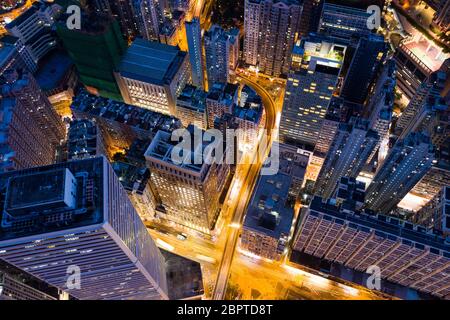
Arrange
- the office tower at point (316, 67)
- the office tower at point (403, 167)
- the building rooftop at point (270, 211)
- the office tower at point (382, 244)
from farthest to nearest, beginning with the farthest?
the office tower at point (316, 67)
the building rooftop at point (270, 211)
the office tower at point (403, 167)
the office tower at point (382, 244)

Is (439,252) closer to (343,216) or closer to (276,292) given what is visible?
(343,216)

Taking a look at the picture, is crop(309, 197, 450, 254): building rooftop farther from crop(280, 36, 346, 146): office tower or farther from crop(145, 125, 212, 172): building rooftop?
crop(280, 36, 346, 146): office tower

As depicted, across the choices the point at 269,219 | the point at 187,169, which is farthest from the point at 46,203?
the point at 269,219

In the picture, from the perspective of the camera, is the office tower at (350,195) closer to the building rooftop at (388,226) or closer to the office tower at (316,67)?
the building rooftop at (388,226)

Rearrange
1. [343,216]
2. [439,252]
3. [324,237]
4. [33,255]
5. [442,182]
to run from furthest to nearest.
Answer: [442,182] < [324,237] < [343,216] < [439,252] < [33,255]

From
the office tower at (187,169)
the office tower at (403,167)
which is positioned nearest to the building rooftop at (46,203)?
the office tower at (187,169)
